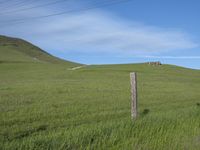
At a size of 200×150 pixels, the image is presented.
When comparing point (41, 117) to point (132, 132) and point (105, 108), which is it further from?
point (132, 132)

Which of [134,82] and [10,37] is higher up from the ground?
[10,37]

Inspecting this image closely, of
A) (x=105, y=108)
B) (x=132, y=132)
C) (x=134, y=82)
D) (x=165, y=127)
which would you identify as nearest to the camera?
(x=132, y=132)

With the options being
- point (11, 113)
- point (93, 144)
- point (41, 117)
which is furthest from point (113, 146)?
point (11, 113)

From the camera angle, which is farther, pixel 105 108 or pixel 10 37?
pixel 10 37

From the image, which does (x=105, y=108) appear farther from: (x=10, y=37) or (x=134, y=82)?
(x=10, y=37)

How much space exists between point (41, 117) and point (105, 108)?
3.75 meters

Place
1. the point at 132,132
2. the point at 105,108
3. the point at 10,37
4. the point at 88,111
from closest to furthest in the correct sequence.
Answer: the point at 132,132 → the point at 88,111 → the point at 105,108 → the point at 10,37

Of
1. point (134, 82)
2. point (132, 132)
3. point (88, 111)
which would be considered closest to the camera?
point (132, 132)

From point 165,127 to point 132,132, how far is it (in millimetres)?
1155

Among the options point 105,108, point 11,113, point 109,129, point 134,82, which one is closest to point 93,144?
point 109,129

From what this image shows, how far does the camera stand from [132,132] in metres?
7.84

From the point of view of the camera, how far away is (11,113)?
1228 cm

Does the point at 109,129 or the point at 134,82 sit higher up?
the point at 134,82

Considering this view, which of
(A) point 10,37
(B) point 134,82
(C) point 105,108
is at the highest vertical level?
(A) point 10,37
